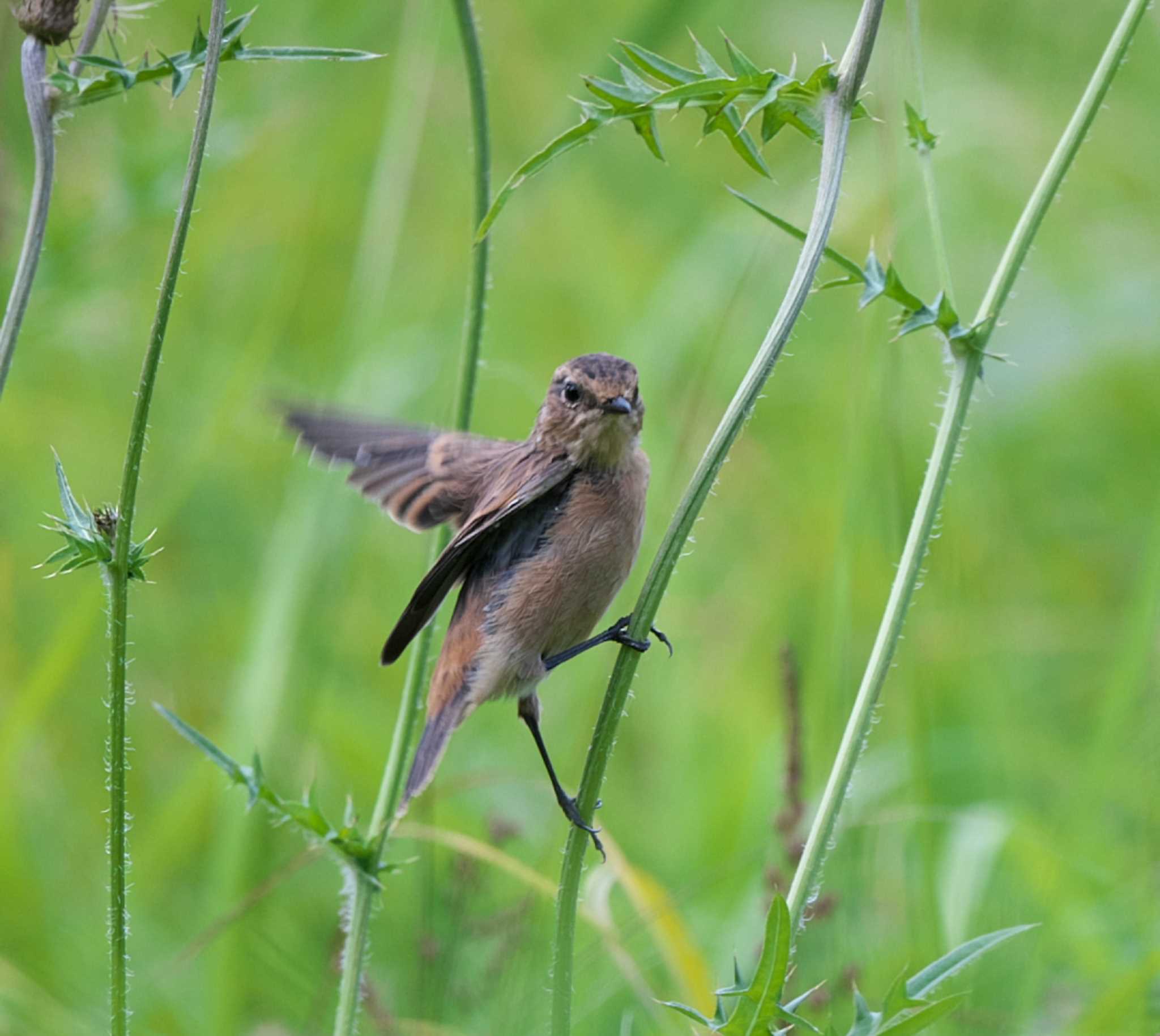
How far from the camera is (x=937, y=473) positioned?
7.68ft

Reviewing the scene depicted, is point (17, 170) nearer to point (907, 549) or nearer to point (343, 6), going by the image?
point (343, 6)

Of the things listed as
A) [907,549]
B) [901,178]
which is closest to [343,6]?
[901,178]

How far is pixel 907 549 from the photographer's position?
2.35 metres

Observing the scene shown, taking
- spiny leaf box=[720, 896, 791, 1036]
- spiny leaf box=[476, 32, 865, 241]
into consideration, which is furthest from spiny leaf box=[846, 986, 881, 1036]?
spiny leaf box=[476, 32, 865, 241]

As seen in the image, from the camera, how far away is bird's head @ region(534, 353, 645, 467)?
3.72 metres

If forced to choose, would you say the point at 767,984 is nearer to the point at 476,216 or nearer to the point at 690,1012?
the point at 690,1012

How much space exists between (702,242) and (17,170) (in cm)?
301

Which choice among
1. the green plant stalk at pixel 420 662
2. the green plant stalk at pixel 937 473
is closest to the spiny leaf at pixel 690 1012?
the green plant stalk at pixel 937 473

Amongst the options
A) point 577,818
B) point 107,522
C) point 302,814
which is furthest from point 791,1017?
→ point 107,522

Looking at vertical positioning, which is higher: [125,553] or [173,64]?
[173,64]

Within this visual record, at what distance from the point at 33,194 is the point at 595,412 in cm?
163

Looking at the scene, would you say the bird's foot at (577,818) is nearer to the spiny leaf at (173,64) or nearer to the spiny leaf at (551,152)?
the spiny leaf at (551,152)

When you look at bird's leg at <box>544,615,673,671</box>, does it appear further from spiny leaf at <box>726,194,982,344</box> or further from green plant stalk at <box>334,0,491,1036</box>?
spiny leaf at <box>726,194,982,344</box>

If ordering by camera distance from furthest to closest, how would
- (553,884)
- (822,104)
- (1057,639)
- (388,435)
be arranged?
(1057,639) → (388,435) → (553,884) → (822,104)
